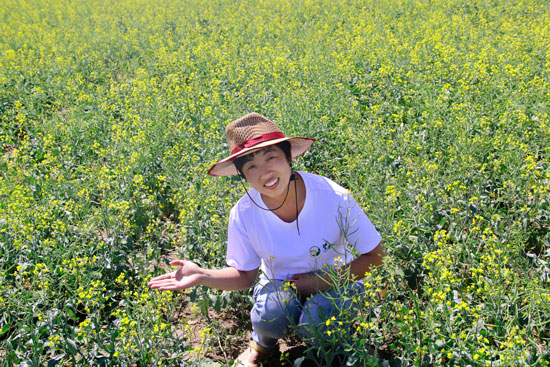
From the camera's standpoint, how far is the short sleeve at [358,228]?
2.74 m

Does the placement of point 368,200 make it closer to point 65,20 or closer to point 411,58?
point 411,58

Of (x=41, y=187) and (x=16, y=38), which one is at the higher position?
(x=16, y=38)

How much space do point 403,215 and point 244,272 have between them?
1.33 m

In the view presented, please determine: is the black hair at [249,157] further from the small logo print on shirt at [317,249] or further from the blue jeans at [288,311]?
the blue jeans at [288,311]

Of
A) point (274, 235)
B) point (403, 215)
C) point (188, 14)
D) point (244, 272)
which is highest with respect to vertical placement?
point (188, 14)

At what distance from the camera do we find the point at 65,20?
1541cm

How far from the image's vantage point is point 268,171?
2689 millimetres

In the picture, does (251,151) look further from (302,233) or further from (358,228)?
(358,228)

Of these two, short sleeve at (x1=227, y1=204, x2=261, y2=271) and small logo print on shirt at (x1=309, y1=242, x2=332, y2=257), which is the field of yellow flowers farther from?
short sleeve at (x1=227, y1=204, x2=261, y2=271)

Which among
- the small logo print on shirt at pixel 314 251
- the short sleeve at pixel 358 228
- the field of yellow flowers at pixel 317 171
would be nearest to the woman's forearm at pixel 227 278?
the field of yellow flowers at pixel 317 171

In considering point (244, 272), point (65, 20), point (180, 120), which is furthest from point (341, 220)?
point (65, 20)

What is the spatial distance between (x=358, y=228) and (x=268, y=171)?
0.56 meters

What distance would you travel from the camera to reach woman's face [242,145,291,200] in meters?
2.69

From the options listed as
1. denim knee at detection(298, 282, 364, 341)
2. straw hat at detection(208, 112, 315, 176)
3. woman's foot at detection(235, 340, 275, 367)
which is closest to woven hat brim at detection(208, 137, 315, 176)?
straw hat at detection(208, 112, 315, 176)
